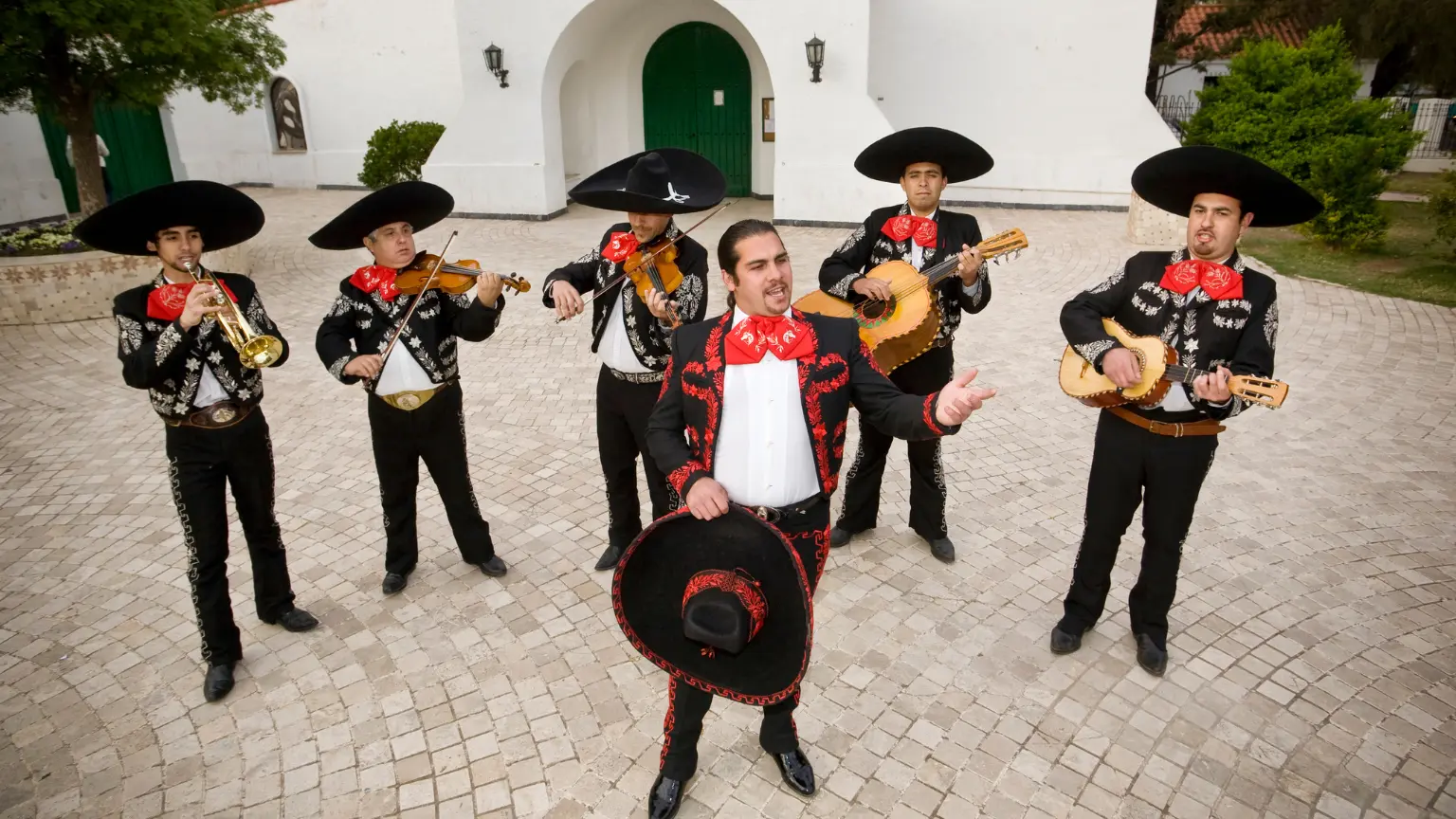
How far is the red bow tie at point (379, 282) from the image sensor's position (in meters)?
4.60

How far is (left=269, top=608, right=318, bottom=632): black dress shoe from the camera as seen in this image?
485 cm

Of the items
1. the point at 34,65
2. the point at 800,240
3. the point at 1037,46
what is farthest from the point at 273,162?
the point at 1037,46

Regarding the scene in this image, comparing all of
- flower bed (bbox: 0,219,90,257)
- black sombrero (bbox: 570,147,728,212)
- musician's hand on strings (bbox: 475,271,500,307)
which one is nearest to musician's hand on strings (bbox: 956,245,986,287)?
black sombrero (bbox: 570,147,728,212)

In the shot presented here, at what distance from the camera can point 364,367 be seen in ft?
14.4

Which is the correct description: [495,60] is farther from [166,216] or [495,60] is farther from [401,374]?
[166,216]

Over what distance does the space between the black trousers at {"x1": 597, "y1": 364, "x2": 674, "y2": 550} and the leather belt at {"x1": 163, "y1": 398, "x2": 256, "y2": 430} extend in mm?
1863

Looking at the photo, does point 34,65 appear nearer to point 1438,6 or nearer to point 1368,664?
point 1368,664

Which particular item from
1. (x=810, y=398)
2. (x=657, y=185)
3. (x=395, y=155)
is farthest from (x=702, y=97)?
(x=810, y=398)

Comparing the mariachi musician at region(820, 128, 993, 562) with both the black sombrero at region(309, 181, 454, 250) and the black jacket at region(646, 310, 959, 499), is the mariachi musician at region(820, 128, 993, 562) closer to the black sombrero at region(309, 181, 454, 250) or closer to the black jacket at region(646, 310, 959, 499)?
the black jacket at region(646, 310, 959, 499)

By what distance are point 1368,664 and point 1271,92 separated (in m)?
14.0

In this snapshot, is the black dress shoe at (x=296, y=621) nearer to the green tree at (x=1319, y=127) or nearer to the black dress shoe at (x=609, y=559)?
the black dress shoe at (x=609, y=559)

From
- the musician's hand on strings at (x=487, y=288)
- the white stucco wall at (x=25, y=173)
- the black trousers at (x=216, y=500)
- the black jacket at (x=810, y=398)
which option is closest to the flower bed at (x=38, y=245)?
the white stucco wall at (x=25, y=173)

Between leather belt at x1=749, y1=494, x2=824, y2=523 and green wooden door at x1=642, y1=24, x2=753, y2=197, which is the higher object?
green wooden door at x1=642, y1=24, x2=753, y2=197

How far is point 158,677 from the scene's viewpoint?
178 inches
